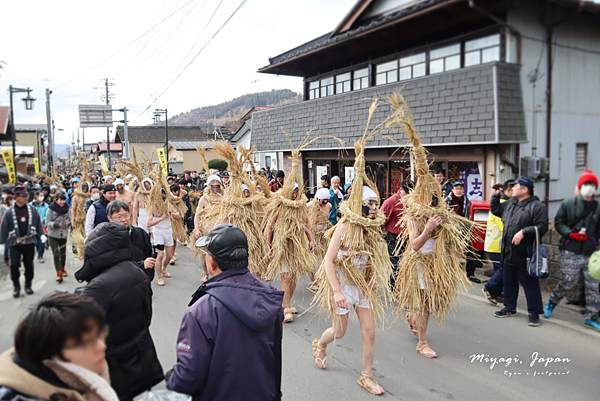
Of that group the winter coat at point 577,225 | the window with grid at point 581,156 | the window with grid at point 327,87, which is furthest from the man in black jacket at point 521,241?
the window with grid at point 327,87

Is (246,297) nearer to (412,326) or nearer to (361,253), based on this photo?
(361,253)

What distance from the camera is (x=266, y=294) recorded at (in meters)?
2.16

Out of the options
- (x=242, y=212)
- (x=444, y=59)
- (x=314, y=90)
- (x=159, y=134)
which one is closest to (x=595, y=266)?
(x=242, y=212)

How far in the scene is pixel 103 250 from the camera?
105 inches

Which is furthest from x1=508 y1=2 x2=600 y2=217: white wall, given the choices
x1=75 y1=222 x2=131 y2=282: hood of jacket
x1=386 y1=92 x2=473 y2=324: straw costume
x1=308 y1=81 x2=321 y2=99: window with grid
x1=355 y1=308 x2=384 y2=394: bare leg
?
x1=75 y1=222 x2=131 y2=282: hood of jacket

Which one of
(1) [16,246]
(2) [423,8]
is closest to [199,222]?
(1) [16,246]

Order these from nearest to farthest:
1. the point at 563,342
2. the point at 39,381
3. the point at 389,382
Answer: the point at 39,381 → the point at 389,382 → the point at 563,342

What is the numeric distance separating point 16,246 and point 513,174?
32.0 feet

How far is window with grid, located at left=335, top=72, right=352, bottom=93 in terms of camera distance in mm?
14055

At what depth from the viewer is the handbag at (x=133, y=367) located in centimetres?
260

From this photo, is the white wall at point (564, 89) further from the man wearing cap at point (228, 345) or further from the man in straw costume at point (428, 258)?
the man wearing cap at point (228, 345)

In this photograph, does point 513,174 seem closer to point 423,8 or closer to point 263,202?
point 423,8

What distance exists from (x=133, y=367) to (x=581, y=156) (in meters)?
11.7

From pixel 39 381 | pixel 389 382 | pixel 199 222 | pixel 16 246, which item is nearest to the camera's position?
pixel 39 381
